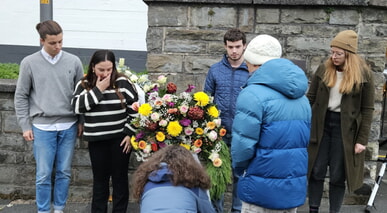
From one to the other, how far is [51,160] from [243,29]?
2386 millimetres

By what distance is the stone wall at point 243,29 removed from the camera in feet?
15.9

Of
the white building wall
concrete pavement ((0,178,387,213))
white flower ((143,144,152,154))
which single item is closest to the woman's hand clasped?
white flower ((143,144,152,154))

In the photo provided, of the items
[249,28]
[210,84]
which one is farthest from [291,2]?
[210,84]

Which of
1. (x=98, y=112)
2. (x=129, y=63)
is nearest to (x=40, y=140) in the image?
(x=98, y=112)

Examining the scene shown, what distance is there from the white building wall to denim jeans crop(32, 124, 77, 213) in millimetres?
7258

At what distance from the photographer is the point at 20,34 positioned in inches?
448

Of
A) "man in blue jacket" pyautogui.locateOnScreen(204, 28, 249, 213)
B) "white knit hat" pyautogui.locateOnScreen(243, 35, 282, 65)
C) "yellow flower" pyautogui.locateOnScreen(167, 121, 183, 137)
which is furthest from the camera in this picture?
"man in blue jacket" pyautogui.locateOnScreen(204, 28, 249, 213)

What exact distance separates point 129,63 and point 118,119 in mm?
7157

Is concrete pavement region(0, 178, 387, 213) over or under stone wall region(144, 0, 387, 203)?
under

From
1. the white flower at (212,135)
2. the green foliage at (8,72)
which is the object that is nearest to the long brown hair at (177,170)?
the white flower at (212,135)

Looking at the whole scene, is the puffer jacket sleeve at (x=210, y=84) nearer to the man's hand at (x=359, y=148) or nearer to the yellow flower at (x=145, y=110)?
the yellow flower at (x=145, y=110)

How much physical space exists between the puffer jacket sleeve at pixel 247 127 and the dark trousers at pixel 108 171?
56.8 inches

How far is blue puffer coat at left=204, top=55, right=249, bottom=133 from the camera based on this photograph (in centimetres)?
425

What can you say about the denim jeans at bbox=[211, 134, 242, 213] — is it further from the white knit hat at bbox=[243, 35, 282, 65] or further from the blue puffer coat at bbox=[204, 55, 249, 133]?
the white knit hat at bbox=[243, 35, 282, 65]
